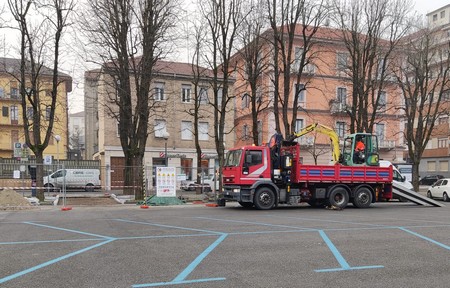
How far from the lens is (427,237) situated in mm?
9977

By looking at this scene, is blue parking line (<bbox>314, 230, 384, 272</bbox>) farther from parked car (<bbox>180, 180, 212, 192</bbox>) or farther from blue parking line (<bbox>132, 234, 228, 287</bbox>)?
parked car (<bbox>180, 180, 212, 192</bbox>)

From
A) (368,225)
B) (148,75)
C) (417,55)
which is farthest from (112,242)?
(417,55)

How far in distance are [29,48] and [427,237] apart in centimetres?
1974

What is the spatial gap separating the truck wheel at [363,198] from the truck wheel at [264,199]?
4.23 metres

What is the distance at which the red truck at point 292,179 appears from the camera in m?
17.7

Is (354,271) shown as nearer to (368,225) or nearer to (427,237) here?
(427,237)

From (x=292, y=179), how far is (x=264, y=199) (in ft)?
5.55

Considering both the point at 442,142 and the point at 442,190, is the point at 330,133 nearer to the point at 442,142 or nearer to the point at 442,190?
the point at 442,190

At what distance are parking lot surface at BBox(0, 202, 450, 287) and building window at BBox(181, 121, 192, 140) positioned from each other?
28.0 meters

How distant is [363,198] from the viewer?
19250 millimetres

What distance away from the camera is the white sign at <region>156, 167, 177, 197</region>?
65.1ft

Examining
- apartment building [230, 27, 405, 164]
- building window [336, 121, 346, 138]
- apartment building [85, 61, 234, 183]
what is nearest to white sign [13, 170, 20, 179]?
apartment building [85, 61, 234, 183]

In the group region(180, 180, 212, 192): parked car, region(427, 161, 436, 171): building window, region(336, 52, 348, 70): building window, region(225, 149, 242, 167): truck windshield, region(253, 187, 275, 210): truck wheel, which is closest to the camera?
region(253, 187, 275, 210): truck wheel

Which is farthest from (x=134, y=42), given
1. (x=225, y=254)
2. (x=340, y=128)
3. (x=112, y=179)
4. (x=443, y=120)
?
(x=443, y=120)
